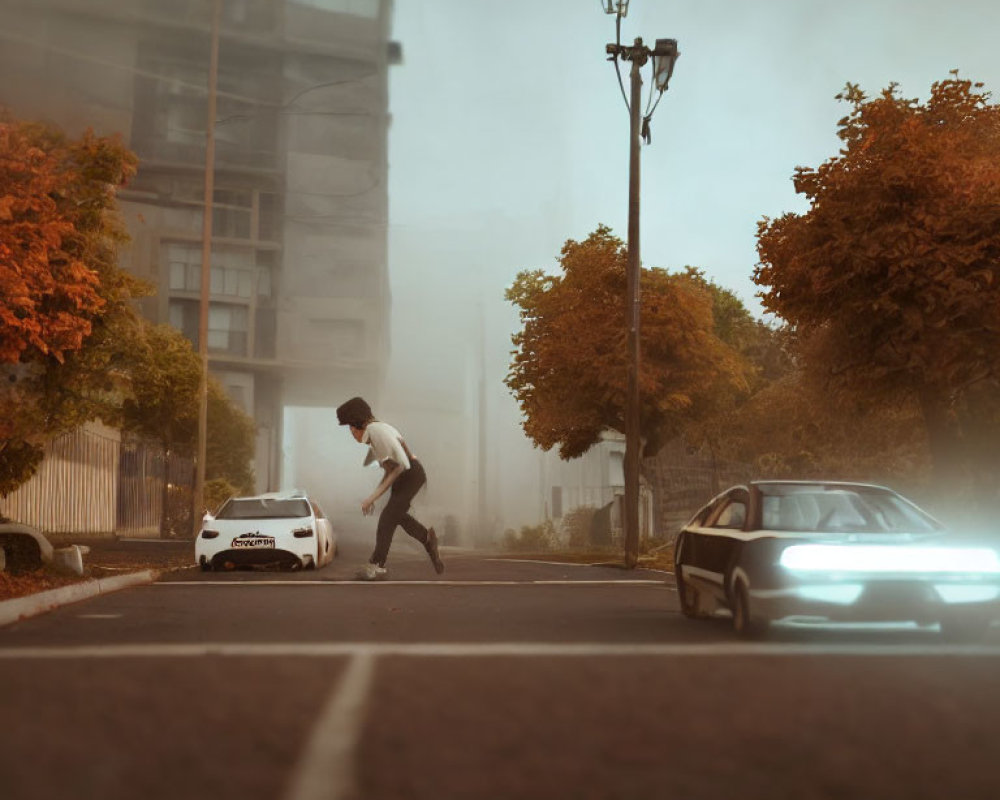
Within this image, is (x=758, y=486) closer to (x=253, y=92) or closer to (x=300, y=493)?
(x=300, y=493)

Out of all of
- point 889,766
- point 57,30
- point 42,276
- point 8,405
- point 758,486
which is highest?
point 57,30

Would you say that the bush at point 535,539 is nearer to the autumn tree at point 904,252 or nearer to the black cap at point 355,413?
the autumn tree at point 904,252

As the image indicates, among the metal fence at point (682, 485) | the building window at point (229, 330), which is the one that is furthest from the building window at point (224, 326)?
the metal fence at point (682, 485)

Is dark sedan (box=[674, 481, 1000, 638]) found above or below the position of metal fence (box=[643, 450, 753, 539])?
below

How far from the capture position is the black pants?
14.9 metres

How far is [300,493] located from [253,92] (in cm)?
5211

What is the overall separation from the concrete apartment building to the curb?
5056 centimetres

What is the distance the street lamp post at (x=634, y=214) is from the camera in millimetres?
22469

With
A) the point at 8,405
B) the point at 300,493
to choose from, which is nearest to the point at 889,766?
the point at 8,405

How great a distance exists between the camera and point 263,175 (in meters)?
68.8

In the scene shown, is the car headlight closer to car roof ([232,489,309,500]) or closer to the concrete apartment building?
car roof ([232,489,309,500])

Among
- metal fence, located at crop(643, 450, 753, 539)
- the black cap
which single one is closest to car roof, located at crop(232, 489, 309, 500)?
the black cap

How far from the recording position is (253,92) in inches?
2731

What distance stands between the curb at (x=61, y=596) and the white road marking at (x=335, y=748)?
4747mm
